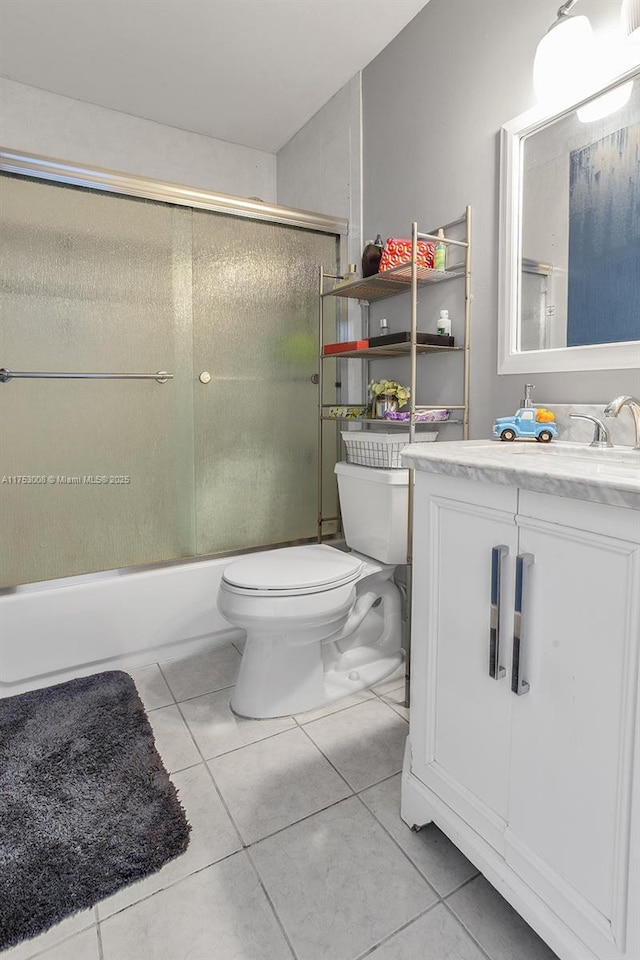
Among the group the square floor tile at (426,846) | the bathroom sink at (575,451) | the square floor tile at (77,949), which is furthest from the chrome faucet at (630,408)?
the square floor tile at (77,949)

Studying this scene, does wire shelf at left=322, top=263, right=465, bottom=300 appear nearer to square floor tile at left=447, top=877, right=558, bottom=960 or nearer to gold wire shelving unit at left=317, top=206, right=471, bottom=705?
gold wire shelving unit at left=317, top=206, right=471, bottom=705

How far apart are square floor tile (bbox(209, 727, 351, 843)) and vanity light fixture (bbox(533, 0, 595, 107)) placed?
179 cm

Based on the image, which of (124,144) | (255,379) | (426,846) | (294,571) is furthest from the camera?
(124,144)

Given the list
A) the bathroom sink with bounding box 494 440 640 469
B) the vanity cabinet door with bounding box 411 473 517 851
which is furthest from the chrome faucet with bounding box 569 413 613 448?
the vanity cabinet door with bounding box 411 473 517 851

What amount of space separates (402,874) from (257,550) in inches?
51.4

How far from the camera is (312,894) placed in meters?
1.05

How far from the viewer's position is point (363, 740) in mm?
1520

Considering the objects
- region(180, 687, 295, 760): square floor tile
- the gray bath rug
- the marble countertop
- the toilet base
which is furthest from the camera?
the toilet base

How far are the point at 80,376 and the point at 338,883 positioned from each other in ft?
5.32

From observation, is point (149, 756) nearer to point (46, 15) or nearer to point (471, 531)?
point (471, 531)

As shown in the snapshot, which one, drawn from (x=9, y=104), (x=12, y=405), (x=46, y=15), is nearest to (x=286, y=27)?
(x=46, y=15)

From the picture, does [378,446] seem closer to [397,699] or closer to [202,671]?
[397,699]

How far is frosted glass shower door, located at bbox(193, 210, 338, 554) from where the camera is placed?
204 cm

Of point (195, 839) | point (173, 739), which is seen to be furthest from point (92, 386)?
point (195, 839)
